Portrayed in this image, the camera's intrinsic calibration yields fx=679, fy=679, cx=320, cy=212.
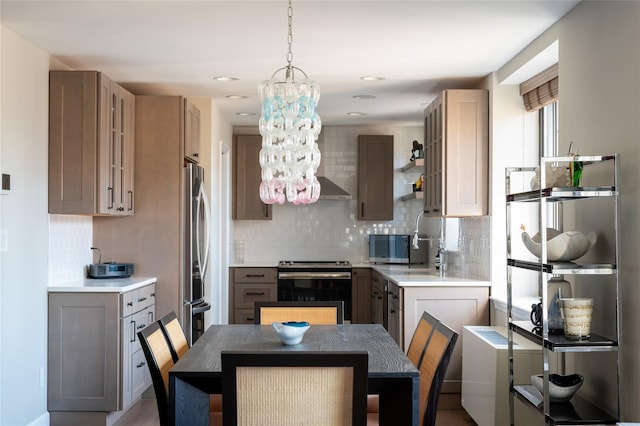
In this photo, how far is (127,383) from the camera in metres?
4.67

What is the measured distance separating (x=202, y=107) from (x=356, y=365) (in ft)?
15.3

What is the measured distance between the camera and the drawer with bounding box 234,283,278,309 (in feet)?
25.0

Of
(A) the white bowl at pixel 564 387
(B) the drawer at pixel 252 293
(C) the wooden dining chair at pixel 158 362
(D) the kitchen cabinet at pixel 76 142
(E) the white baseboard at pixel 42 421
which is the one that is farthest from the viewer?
(B) the drawer at pixel 252 293

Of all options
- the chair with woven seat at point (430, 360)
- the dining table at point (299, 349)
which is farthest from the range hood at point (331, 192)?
the chair with woven seat at point (430, 360)

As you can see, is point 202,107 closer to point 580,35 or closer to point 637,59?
point 580,35

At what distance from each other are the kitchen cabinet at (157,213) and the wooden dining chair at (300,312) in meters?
1.60

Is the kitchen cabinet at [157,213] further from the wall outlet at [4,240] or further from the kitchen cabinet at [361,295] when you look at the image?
the kitchen cabinet at [361,295]

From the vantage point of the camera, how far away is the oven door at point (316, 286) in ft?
24.6

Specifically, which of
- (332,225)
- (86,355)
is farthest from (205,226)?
(332,225)

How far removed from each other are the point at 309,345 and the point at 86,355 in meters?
2.10

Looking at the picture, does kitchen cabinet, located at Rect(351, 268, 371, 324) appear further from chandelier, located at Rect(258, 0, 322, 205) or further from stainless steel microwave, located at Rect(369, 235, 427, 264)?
chandelier, located at Rect(258, 0, 322, 205)

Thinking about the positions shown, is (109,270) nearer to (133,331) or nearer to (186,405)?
(133,331)

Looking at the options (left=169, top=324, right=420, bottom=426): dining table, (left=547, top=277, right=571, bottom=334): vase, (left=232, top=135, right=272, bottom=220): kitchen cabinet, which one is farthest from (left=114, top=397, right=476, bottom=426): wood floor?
(left=232, top=135, right=272, bottom=220): kitchen cabinet

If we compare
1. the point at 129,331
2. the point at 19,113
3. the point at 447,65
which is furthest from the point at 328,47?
the point at 129,331
